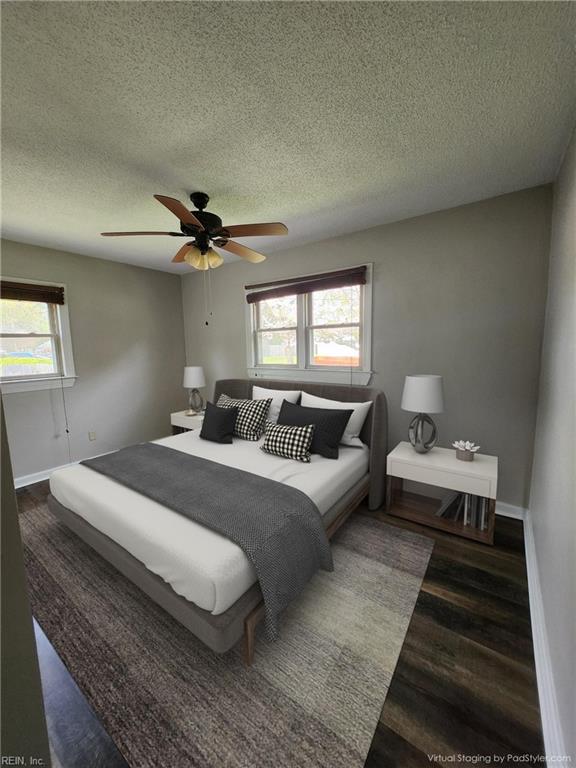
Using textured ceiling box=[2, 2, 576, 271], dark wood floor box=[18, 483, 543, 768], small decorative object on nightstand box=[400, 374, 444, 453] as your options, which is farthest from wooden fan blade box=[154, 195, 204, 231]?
dark wood floor box=[18, 483, 543, 768]

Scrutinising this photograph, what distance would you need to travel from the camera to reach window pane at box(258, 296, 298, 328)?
3.59 m

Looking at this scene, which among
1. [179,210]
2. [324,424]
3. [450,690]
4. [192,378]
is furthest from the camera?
[192,378]

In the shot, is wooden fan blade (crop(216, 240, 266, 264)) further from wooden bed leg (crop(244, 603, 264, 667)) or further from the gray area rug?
the gray area rug

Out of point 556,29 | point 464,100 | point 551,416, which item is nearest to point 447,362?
point 551,416

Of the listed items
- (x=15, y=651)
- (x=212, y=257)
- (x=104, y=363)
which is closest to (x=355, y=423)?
(x=212, y=257)

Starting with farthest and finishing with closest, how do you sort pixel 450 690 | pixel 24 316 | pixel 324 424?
pixel 24 316 < pixel 324 424 < pixel 450 690

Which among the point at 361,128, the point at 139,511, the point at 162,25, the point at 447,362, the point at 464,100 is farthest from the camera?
the point at 447,362

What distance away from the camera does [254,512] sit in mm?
1664

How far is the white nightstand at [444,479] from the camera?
2156 millimetres

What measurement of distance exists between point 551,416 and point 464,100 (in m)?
1.75

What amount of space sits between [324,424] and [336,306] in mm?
1390

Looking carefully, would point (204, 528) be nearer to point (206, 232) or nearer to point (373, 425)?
point (373, 425)

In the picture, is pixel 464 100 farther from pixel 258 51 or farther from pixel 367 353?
pixel 367 353

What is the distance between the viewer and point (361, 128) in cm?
159
